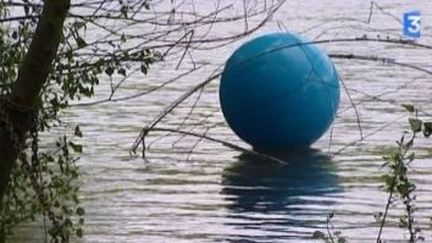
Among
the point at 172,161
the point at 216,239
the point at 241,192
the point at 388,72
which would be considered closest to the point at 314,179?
the point at 241,192

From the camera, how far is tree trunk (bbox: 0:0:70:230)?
2689 millimetres

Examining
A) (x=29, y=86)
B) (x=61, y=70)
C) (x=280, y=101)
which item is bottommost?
(x=280, y=101)

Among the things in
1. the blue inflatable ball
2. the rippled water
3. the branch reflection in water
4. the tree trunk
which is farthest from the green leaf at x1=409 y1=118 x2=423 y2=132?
the blue inflatable ball

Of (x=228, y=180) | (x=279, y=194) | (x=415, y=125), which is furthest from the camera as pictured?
(x=228, y=180)

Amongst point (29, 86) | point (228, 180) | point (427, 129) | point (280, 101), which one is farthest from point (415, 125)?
point (280, 101)

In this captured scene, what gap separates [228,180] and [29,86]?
7.21 metres

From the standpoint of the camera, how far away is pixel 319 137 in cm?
1159

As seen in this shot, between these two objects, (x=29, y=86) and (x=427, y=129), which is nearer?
(x=29, y=86)

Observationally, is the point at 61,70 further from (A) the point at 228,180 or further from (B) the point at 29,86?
(A) the point at 228,180

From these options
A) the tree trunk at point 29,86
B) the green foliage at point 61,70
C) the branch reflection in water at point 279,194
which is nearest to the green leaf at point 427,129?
the tree trunk at point 29,86

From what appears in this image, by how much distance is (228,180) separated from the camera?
9.95 m

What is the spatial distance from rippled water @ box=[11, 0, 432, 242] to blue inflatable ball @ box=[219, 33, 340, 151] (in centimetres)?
23

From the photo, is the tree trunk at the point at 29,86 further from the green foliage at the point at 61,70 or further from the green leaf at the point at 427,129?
the green foliage at the point at 61,70

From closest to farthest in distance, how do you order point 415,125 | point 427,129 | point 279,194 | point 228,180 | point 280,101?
point 415,125
point 427,129
point 279,194
point 228,180
point 280,101
